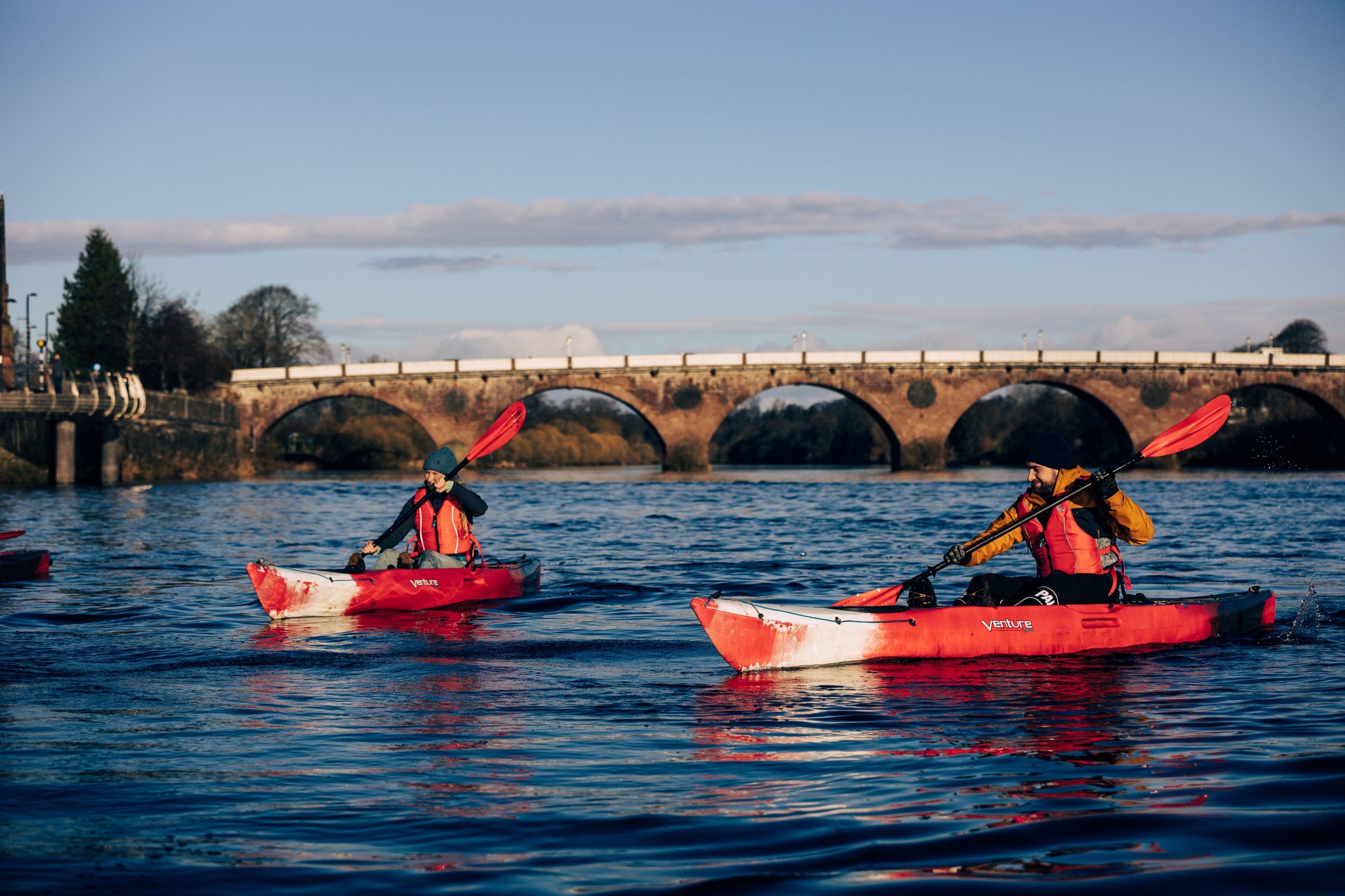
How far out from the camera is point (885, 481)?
41312mm

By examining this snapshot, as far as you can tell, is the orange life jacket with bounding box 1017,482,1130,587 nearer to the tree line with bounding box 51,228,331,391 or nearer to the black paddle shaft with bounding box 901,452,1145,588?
the black paddle shaft with bounding box 901,452,1145,588

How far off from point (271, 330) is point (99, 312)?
1120 cm

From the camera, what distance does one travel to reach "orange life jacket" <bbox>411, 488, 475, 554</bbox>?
10.6 m

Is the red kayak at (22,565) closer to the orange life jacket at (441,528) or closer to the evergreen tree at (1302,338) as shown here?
the orange life jacket at (441,528)

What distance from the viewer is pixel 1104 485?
789 centimetres

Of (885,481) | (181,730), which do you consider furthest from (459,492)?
(885,481)

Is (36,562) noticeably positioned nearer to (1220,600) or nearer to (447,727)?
(447,727)

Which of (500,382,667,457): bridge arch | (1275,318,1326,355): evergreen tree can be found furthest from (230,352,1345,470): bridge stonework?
(1275,318,1326,355): evergreen tree

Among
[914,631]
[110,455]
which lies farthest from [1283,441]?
[914,631]

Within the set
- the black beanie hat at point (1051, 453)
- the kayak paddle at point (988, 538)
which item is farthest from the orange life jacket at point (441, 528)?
the black beanie hat at point (1051, 453)

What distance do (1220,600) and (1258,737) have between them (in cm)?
329

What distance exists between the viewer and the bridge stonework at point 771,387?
46688mm

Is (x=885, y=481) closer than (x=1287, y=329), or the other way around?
(x=885, y=481)

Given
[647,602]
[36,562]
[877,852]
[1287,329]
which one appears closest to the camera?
[877,852]
